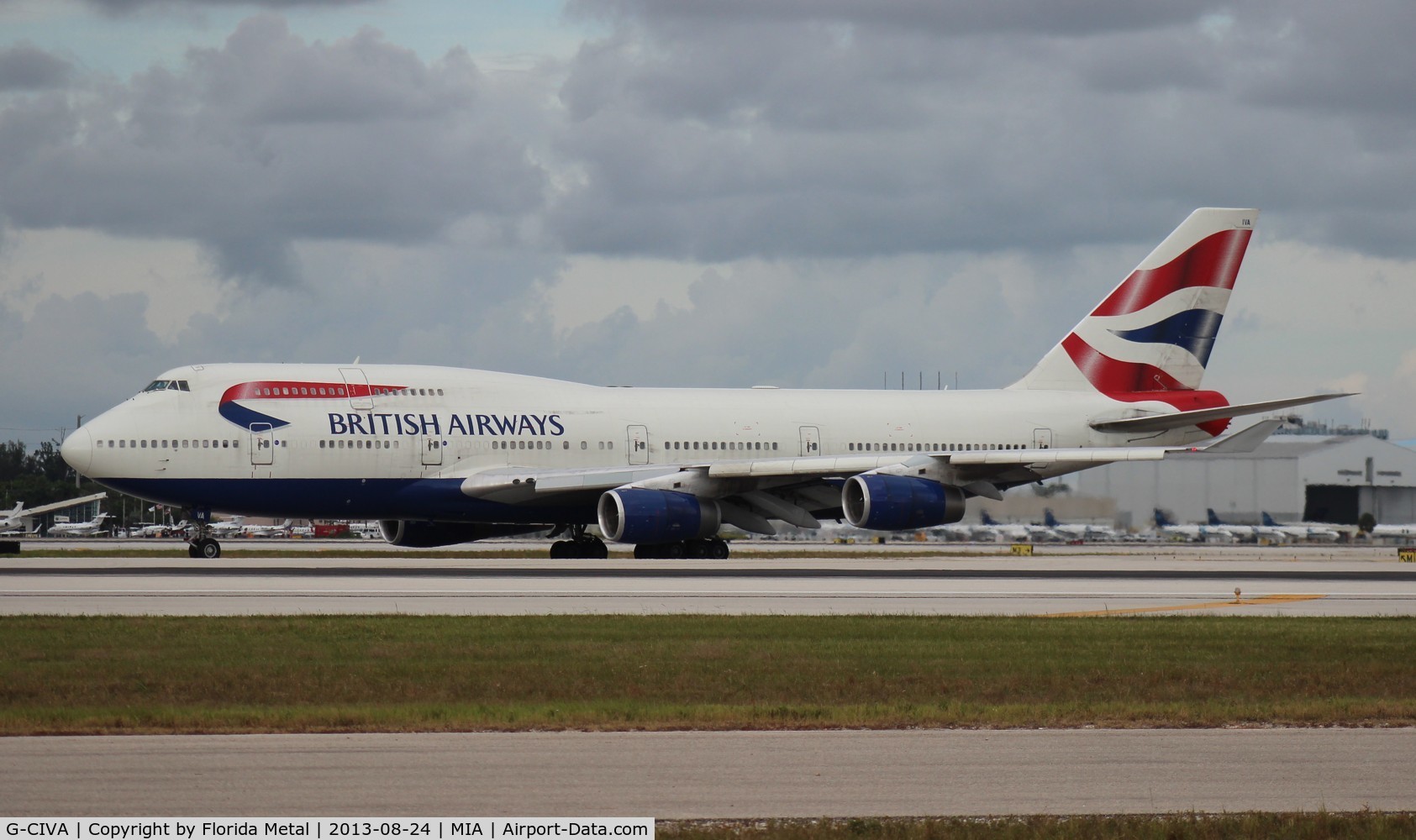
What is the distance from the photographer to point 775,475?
4316cm

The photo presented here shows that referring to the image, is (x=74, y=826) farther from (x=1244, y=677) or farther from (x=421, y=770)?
(x=1244, y=677)

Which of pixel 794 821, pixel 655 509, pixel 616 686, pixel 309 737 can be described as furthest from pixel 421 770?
pixel 655 509

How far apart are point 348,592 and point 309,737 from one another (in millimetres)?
17596

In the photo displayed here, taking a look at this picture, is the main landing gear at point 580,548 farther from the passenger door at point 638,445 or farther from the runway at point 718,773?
the runway at point 718,773

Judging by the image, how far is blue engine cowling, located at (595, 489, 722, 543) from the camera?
136 ft

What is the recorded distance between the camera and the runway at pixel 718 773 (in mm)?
10102

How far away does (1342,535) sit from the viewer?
287 ft

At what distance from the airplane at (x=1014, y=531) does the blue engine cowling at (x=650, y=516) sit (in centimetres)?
3121

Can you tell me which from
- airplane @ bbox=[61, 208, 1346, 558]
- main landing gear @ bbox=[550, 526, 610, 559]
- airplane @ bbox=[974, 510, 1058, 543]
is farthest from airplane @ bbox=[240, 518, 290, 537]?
airplane @ bbox=[61, 208, 1346, 558]

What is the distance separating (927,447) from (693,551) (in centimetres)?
858

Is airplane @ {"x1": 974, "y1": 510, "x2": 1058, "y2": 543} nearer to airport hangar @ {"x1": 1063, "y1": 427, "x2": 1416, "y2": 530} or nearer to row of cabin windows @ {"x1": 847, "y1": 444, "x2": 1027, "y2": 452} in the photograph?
airport hangar @ {"x1": 1063, "y1": 427, "x2": 1416, "y2": 530}

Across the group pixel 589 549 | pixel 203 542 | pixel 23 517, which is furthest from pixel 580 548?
pixel 23 517

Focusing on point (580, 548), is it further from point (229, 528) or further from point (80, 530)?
point (229, 528)

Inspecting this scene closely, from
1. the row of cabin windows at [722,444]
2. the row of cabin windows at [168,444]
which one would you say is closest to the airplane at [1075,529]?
the row of cabin windows at [722,444]
